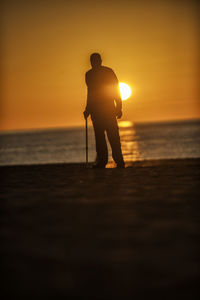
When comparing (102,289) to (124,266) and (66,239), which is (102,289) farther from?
(66,239)

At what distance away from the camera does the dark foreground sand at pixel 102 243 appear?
2.04 metres

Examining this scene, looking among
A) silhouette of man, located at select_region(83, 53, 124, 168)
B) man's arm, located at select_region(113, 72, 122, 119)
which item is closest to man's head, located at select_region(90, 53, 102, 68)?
silhouette of man, located at select_region(83, 53, 124, 168)

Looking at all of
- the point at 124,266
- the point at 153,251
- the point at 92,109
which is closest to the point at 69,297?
the point at 124,266

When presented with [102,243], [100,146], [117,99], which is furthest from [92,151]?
[102,243]

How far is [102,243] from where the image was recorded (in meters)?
2.87

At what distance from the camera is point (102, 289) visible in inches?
78.7

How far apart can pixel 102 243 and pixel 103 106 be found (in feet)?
22.2

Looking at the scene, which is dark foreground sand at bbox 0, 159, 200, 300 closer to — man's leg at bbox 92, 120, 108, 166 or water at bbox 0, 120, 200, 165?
man's leg at bbox 92, 120, 108, 166

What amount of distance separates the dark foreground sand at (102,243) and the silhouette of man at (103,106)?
357cm

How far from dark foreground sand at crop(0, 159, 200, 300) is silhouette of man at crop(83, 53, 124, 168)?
11.7 ft

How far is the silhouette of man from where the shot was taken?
9.33 m

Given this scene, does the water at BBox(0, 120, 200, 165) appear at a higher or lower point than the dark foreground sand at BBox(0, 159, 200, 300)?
lower

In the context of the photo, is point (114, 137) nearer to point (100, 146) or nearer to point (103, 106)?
point (100, 146)

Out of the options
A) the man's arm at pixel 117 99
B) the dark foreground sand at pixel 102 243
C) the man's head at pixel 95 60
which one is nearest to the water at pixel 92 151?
the man's arm at pixel 117 99
